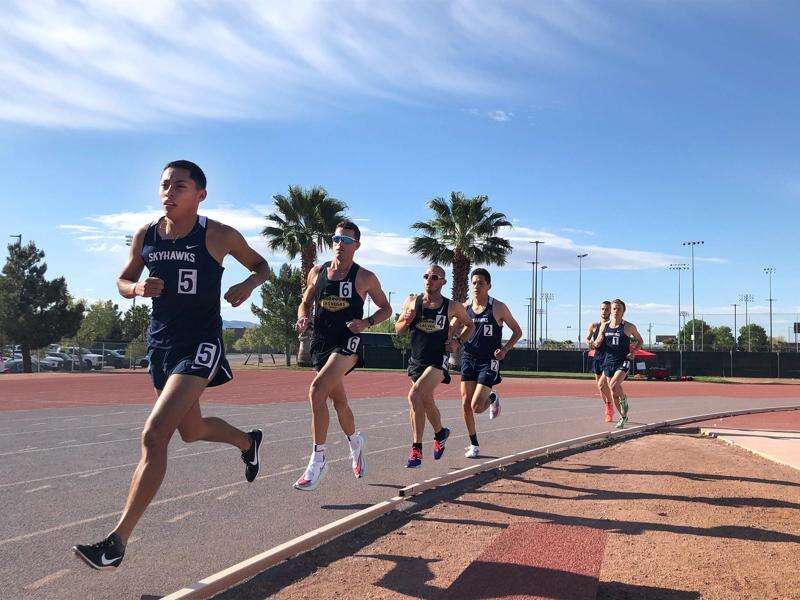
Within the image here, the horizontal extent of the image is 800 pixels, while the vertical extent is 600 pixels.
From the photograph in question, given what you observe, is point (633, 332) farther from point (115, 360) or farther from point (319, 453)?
point (115, 360)

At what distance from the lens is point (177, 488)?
708 cm

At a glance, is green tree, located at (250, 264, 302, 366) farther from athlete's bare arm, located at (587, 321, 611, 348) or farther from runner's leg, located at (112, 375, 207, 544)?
runner's leg, located at (112, 375, 207, 544)

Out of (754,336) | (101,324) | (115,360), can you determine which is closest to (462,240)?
(115,360)

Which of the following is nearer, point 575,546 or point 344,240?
point 575,546

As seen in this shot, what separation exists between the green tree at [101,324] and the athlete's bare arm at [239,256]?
85.5 meters

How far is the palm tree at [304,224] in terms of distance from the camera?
42.8m

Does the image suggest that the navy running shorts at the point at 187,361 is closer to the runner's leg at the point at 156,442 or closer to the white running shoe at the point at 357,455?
the runner's leg at the point at 156,442

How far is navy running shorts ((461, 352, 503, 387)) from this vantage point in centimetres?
904

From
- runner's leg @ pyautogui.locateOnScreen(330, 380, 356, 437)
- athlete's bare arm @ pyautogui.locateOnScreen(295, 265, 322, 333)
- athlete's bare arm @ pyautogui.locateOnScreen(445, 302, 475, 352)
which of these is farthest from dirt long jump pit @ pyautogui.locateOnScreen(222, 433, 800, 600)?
athlete's bare arm @ pyautogui.locateOnScreen(295, 265, 322, 333)

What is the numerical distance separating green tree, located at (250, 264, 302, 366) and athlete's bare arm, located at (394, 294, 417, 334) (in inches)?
1839

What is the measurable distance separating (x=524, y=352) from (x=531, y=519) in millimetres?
47086

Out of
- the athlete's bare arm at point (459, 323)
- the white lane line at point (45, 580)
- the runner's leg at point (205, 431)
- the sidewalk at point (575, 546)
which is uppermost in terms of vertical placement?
the athlete's bare arm at point (459, 323)

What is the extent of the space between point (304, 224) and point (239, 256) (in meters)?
38.9

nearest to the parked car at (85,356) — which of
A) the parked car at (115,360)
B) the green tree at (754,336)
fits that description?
the parked car at (115,360)
